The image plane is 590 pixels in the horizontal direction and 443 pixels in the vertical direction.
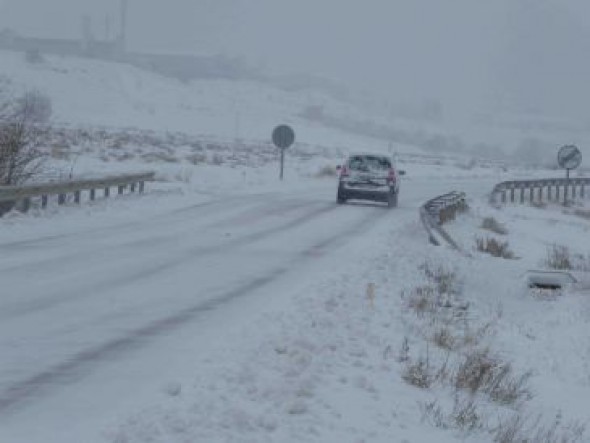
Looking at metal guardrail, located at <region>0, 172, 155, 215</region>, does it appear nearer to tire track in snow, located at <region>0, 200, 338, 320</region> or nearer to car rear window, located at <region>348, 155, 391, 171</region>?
tire track in snow, located at <region>0, 200, 338, 320</region>

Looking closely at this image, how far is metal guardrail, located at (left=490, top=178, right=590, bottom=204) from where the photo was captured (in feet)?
134

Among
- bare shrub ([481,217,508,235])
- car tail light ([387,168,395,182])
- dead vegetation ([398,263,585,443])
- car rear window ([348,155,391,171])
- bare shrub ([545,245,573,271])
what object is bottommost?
bare shrub ([481,217,508,235])

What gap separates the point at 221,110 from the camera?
132 m

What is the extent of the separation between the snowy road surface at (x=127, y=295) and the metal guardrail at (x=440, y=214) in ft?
3.10

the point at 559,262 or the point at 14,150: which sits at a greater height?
the point at 14,150

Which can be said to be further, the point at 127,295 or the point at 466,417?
the point at 127,295

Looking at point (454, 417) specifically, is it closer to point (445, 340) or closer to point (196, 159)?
point (445, 340)

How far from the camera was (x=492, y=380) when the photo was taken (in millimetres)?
9031

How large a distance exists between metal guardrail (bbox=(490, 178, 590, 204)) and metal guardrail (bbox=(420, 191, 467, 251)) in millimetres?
8429

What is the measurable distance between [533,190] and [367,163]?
17706 millimetres

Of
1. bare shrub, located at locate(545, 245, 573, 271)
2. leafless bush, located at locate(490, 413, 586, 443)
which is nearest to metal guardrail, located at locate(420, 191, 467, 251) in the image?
bare shrub, located at locate(545, 245, 573, 271)

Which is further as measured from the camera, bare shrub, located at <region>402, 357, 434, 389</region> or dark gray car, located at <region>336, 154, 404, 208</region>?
dark gray car, located at <region>336, 154, 404, 208</region>

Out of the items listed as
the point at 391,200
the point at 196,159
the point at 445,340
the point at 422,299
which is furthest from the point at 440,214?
the point at 196,159

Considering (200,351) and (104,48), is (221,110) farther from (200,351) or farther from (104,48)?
(200,351)
